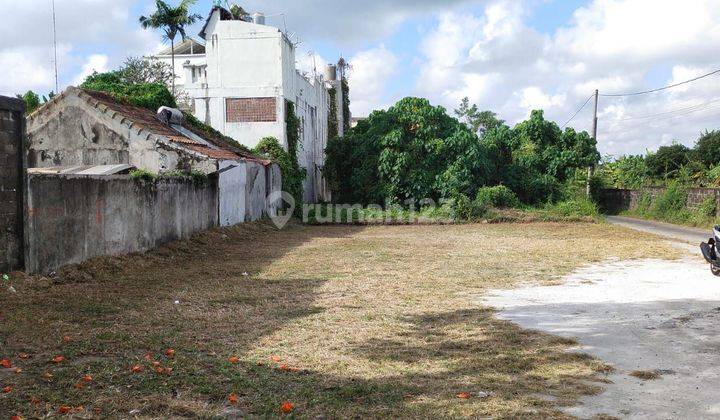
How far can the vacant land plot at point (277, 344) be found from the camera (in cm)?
462

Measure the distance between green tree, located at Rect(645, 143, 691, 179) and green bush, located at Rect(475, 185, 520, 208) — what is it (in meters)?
19.6

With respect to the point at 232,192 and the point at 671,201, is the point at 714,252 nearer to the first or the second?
the point at 232,192

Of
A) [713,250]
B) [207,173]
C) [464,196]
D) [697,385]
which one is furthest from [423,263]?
[464,196]

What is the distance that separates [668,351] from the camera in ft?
19.9

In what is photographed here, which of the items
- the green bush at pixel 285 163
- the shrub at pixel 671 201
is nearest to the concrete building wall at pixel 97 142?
the green bush at pixel 285 163

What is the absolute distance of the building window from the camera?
2708cm

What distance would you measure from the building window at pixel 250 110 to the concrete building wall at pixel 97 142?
9678 mm

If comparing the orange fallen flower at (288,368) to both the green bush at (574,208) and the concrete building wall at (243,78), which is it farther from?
the green bush at (574,208)

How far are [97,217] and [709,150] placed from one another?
141 feet

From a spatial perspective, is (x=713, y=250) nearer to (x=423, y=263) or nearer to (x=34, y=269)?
(x=423, y=263)

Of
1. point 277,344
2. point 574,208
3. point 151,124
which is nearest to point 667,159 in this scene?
point 574,208

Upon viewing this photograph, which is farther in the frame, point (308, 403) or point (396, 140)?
point (396, 140)

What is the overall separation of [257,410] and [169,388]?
866 mm

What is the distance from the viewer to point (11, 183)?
346 inches
